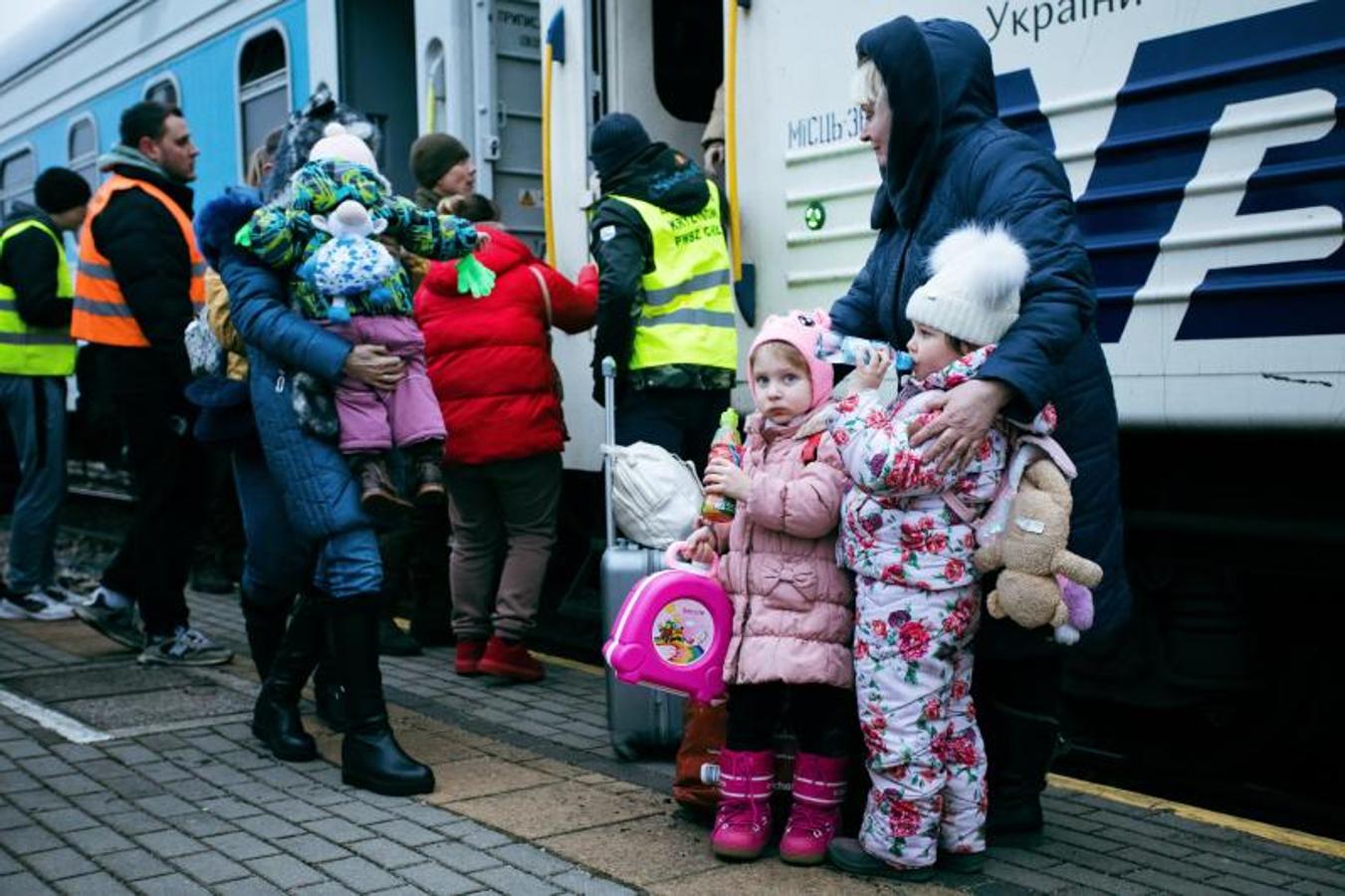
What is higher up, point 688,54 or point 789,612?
point 688,54

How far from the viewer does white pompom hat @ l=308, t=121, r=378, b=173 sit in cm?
386

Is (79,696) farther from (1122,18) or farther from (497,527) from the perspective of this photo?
(1122,18)

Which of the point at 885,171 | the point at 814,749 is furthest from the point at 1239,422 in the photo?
the point at 814,749

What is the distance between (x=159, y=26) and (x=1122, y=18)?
6.80 metres

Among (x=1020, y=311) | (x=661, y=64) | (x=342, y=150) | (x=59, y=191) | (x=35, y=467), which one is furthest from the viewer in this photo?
(x=59, y=191)

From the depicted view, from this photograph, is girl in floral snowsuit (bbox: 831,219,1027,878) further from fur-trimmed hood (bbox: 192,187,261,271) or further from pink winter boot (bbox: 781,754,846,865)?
fur-trimmed hood (bbox: 192,187,261,271)

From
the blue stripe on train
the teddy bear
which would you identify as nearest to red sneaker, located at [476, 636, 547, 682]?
the blue stripe on train

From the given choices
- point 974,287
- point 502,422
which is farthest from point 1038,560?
point 502,422

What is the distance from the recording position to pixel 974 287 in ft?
9.44

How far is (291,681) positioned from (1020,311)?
7.68 feet

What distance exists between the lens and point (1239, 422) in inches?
132

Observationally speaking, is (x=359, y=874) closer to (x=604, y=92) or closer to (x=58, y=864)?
(x=58, y=864)

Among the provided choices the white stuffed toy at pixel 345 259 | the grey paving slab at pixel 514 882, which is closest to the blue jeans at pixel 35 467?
the white stuffed toy at pixel 345 259

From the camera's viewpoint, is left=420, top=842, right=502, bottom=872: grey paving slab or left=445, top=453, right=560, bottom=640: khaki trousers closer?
left=420, top=842, right=502, bottom=872: grey paving slab
